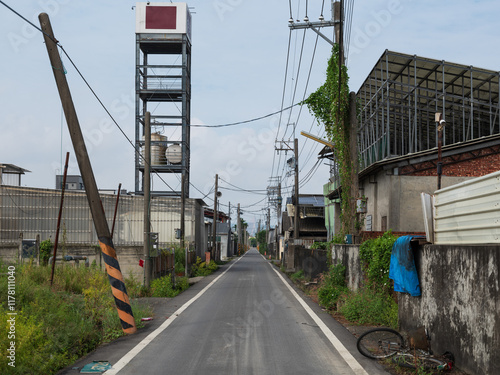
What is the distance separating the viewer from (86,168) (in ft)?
35.0

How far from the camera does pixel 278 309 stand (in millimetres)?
14586

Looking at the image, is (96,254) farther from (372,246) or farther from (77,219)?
(372,246)

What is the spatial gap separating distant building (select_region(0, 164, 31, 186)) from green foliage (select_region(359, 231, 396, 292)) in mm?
29145

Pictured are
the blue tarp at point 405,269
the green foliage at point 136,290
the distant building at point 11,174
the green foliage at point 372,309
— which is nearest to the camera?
the blue tarp at point 405,269

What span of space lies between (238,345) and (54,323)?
3448mm

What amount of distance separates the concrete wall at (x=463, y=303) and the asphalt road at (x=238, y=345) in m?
1.23

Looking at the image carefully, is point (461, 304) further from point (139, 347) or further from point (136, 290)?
point (136, 290)

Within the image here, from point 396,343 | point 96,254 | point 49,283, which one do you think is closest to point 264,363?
point 396,343

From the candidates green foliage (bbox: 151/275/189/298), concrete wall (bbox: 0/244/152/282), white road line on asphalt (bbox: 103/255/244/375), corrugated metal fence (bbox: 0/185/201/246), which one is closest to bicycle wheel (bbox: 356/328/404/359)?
white road line on asphalt (bbox: 103/255/244/375)

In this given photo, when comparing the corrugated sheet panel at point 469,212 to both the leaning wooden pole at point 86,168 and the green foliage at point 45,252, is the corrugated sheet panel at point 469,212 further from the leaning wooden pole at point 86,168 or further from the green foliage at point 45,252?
the green foliage at point 45,252

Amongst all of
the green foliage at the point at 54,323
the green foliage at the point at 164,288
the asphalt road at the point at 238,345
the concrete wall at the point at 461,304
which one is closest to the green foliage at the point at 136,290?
the green foliage at the point at 164,288

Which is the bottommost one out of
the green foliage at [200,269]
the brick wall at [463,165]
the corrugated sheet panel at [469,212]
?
the green foliage at [200,269]

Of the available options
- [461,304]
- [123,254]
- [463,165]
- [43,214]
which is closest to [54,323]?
[461,304]

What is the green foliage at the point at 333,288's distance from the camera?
49.4 feet
